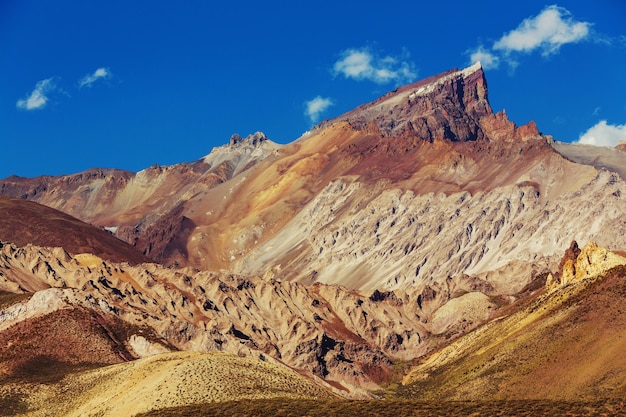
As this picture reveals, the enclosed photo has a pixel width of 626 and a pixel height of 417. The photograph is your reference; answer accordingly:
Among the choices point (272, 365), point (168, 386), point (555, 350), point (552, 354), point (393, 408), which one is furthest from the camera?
point (555, 350)

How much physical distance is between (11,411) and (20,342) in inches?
1121

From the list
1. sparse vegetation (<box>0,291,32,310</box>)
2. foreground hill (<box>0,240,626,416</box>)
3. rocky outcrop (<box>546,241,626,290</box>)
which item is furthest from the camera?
rocky outcrop (<box>546,241,626,290</box>)

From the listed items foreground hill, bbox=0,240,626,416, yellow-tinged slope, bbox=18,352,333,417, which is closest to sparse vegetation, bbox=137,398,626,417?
foreground hill, bbox=0,240,626,416

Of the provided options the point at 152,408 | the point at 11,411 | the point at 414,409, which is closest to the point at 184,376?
the point at 152,408

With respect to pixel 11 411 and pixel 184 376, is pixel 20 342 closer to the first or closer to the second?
pixel 11 411

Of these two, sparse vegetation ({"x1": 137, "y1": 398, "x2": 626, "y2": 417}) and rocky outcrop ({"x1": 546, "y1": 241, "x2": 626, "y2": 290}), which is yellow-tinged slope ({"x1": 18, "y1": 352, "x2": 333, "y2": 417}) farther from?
rocky outcrop ({"x1": 546, "y1": 241, "x2": 626, "y2": 290})

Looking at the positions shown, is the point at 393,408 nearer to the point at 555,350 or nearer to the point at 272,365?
the point at 272,365

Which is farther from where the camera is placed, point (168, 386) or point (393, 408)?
point (168, 386)

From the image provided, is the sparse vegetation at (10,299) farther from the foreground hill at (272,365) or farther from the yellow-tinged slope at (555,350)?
the yellow-tinged slope at (555,350)

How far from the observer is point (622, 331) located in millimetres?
125875

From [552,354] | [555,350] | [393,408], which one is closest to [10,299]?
[552,354]

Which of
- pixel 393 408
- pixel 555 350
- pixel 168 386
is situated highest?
pixel 168 386

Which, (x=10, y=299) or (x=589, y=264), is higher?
(x=10, y=299)

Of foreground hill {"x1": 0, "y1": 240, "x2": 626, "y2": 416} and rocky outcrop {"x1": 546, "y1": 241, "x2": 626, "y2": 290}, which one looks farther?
rocky outcrop {"x1": 546, "y1": 241, "x2": 626, "y2": 290}
